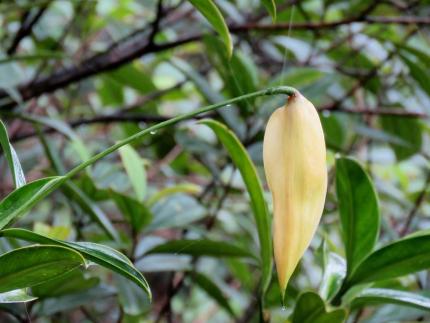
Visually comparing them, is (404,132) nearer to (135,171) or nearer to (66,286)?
(135,171)

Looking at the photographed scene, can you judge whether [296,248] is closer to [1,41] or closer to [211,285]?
[211,285]

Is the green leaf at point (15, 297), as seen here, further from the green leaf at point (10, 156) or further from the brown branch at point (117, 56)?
the brown branch at point (117, 56)

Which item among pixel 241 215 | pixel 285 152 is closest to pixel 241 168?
pixel 285 152

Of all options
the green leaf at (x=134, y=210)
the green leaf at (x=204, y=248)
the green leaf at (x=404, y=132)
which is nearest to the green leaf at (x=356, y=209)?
the green leaf at (x=204, y=248)

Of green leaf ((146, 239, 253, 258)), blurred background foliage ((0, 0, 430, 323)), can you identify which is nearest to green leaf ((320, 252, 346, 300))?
blurred background foliage ((0, 0, 430, 323))

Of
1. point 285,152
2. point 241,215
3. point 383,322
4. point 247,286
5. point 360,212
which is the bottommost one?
point 247,286

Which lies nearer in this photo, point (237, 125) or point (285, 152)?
point (285, 152)
